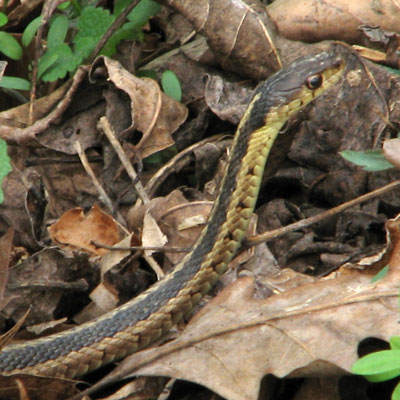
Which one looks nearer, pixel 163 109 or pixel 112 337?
pixel 112 337

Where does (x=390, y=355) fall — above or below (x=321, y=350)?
above

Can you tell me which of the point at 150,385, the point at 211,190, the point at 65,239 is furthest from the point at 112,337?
the point at 211,190

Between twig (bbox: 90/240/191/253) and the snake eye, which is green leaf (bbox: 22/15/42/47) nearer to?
twig (bbox: 90/240/191/253)

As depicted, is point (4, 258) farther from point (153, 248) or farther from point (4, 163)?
point (153, 248)

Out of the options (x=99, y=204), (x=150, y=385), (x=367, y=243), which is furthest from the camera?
(x=99, y=204)

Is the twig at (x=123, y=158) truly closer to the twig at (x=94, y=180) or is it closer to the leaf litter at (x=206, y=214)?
the leaf litter at (x=206, y=214)

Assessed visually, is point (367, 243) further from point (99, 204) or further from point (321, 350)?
point (99, 204)
